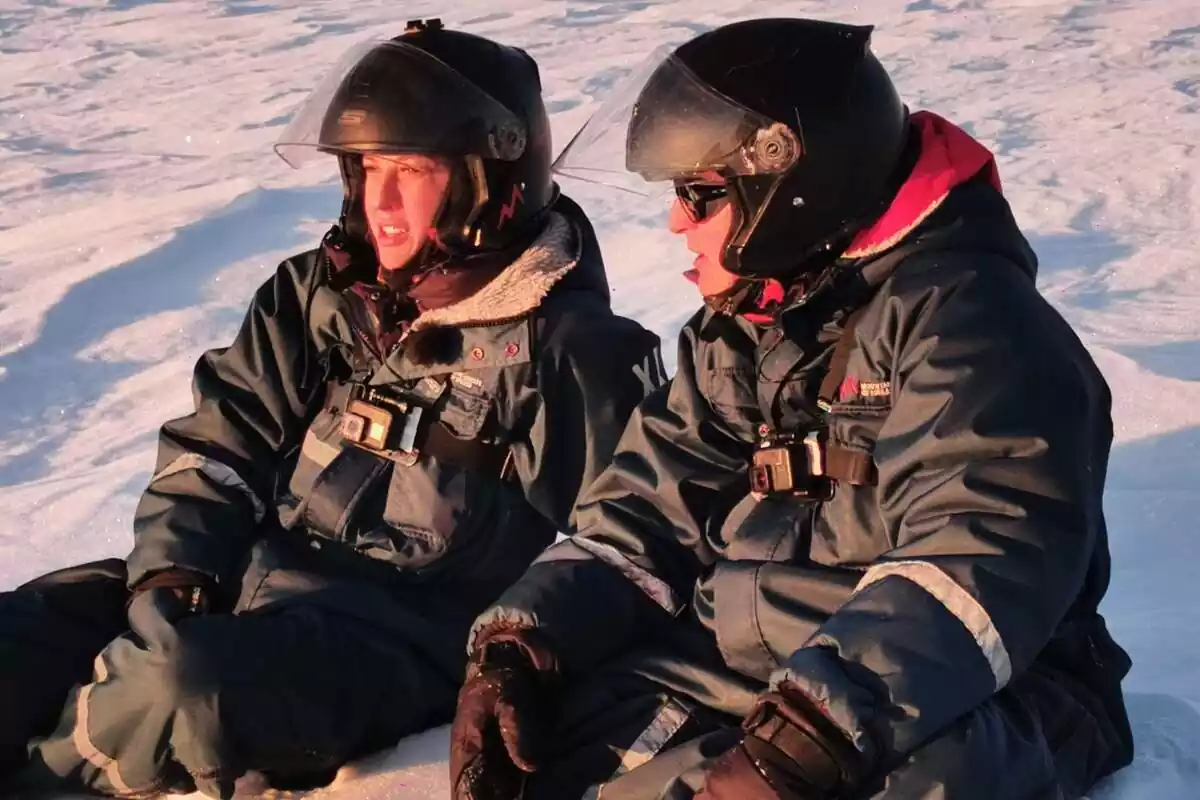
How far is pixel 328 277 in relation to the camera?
3162mm

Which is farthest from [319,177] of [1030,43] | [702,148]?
[702,148]

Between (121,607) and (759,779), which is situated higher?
(759,779)

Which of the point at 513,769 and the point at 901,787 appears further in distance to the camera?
the point at 513,769

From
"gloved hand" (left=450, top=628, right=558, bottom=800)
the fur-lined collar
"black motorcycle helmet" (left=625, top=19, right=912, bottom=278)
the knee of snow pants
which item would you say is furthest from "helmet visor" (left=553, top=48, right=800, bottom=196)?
the knee of snow pants

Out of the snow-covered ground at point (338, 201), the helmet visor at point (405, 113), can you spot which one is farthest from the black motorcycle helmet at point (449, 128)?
the snow-covered ground at point (338, 201)

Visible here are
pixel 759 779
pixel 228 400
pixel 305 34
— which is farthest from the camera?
pixel 305 34

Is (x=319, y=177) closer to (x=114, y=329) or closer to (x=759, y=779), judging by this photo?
(x=114, y=329)

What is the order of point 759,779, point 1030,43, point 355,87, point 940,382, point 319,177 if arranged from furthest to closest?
1. point 1030,43
2. point 319,177
3. point 355,87
4. point 940,382
5. point 759,779

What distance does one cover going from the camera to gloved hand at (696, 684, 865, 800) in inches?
74.9

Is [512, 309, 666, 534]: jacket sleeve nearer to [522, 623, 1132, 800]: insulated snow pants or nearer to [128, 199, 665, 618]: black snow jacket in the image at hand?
[128, 199, 665, 618]: black snow jacket

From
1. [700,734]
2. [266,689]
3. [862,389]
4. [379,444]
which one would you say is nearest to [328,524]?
[379,444]

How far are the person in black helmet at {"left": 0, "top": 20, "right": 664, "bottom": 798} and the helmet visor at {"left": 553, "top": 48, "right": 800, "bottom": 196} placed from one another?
0.49 metres

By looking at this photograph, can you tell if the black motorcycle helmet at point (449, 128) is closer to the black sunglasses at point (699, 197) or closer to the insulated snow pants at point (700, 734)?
the black sunglasses at point (699, 197)

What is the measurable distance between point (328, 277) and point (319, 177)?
4.30 m
